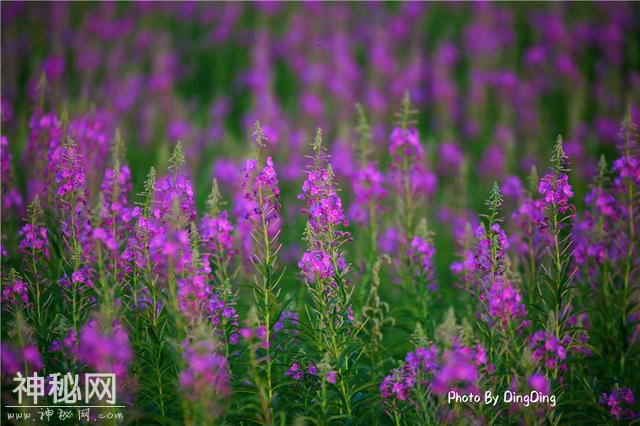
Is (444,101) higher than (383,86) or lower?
lower

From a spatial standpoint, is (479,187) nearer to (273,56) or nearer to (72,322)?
(273,56)

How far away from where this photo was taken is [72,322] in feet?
13.3

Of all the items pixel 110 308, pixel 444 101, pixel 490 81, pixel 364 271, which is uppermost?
pixel 490 81

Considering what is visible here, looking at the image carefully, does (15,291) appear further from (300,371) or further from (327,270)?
(327,270)

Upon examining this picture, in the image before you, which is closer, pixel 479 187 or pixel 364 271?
pixel 364 271

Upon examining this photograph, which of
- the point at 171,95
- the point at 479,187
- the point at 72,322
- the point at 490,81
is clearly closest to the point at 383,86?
the point at 490,81

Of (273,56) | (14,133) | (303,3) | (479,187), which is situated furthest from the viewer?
(303,3)

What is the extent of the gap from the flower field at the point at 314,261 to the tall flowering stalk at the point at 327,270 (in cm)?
2

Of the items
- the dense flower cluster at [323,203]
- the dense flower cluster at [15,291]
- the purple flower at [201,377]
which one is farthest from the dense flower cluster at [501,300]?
the dense flower cluster at [15,291]

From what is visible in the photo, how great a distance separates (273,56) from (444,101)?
423 cm

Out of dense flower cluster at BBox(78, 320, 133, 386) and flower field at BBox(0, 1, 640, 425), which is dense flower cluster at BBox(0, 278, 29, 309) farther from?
dense flower cluster at BBox(78, 320, 133, 386)

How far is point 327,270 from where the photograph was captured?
396cm

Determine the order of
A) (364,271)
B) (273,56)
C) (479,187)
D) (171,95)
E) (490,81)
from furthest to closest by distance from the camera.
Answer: (273,56) → (490,81) → (171,95) → (479,187) → (364,271)

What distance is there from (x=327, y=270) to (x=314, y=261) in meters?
0.11
